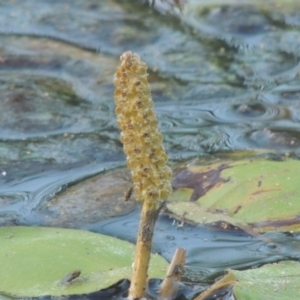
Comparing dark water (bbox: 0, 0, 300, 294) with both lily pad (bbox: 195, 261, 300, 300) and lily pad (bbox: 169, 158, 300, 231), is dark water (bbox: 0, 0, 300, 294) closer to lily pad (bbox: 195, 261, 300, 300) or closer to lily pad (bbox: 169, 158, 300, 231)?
lily pad (bbox: 169, 158, 300, 231)

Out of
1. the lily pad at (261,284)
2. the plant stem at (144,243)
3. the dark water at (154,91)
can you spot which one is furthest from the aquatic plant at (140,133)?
the dark water at (154,91)

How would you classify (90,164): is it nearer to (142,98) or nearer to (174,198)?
(174,198)

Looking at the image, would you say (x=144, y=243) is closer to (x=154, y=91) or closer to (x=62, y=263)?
(x=62, y=263)

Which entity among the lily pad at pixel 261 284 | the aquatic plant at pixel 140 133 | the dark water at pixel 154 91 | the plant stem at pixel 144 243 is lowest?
the dark water at pixel 154 91

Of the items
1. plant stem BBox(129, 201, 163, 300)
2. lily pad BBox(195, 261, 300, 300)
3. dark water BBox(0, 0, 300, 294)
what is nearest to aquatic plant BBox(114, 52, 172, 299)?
plant stem BBox(129, 201, 163, 300)

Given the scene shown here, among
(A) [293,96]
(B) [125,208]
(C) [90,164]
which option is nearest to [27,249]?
(B) [125,208]

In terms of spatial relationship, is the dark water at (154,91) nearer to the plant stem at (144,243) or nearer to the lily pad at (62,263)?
the lily pad at (62,263)
